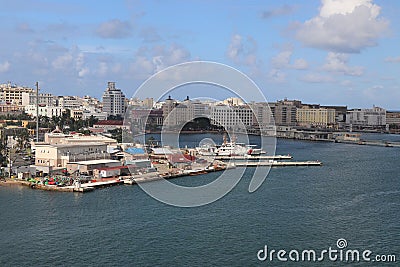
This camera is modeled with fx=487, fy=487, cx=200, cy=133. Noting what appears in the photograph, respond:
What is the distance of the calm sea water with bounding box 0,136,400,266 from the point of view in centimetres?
366

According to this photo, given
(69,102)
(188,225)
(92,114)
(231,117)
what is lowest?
(188,225)

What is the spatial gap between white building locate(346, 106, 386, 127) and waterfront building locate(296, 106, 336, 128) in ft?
4.00

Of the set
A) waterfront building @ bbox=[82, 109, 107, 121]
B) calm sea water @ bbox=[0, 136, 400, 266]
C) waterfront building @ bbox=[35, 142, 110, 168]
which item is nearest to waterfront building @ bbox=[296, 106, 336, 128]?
waterfront building @ bbox=[82, 109, 107, 121]

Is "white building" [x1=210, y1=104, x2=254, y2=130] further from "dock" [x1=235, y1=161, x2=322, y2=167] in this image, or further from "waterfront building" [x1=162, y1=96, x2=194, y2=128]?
"dock" [x1=235, y1=161, x2=322, y2=167]

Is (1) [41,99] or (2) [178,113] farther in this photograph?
(1) [41,99]

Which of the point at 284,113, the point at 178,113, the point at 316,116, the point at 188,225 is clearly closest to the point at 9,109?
the point at 178,113

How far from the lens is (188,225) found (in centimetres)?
445

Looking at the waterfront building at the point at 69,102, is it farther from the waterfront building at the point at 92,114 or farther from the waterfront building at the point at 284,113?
the waterfront building at the point at 284,113

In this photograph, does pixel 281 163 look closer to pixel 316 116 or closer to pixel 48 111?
pixel 48 111

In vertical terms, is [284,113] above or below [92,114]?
above

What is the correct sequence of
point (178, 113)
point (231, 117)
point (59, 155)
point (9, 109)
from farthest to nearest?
point (9, 109) < point (231, 117) < point (178, 113) < point (59, 155)

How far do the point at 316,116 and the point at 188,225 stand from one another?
2365cm

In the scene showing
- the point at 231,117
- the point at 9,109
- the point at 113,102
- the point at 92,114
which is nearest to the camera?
the point at 231,117

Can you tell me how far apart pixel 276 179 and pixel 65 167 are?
3.13 m
